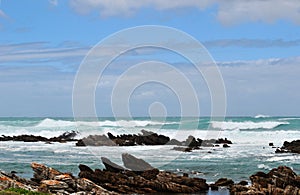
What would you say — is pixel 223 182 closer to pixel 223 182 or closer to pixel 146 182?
pixel 223 182

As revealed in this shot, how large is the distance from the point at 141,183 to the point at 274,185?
18.7ft

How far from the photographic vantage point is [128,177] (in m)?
25.2

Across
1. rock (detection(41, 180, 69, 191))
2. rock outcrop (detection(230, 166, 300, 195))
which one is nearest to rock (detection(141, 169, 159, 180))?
rock outcrop (detection(230, 166, 300, 195))

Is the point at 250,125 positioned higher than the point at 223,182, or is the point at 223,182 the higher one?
the point at 250,125

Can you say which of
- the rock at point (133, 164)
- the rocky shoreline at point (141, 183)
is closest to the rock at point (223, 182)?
the rocky shoreline at point (141, 183)

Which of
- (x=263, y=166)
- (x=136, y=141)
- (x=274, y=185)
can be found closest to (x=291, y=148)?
(x=263, y=166)

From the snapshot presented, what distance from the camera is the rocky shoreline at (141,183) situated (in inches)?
837

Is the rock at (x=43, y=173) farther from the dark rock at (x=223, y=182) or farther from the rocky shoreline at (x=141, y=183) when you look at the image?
the dark rock at (x=223, y=182)

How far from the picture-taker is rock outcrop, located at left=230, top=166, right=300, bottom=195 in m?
22.1

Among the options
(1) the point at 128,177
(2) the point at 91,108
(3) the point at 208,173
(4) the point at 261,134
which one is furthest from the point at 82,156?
(4) the point at 261,134

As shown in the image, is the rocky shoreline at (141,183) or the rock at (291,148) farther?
the rock at (291,148)

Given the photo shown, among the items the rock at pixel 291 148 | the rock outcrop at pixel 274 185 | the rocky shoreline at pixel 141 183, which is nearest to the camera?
the rocky shoreline at pixel 141 183

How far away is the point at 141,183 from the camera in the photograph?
24.3 meters

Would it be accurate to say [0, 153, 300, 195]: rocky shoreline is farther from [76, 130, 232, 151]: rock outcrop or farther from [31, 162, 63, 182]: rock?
[76, 130, 232, 151]: rock outcrop
